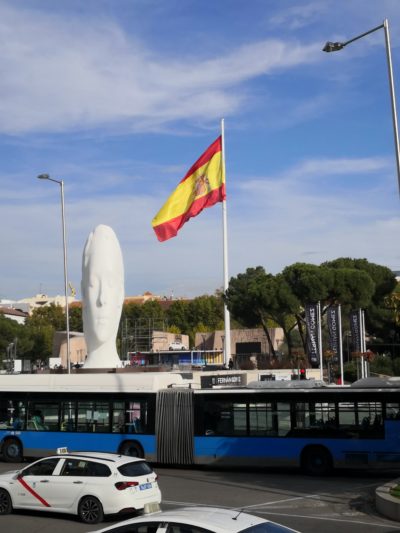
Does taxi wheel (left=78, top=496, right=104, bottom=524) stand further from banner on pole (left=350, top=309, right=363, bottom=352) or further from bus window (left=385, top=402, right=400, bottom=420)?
banner on pole (left=350, top=309, right=363, bottom=352)

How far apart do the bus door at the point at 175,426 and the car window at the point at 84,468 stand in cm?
739

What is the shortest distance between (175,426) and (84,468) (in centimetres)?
760

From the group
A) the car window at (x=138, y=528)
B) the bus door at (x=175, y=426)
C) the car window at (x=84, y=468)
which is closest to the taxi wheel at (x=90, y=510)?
the car window at (x=84, y=468)

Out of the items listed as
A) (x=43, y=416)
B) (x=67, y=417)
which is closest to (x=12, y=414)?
(x=43, y=416)

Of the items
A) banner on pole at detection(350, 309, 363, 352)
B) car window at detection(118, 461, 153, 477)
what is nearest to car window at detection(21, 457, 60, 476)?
car window at detection(118, 461, 153, 477)

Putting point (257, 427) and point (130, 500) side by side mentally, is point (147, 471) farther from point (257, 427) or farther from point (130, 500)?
point (257, 427)

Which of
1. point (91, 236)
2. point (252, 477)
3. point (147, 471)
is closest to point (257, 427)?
point (252, 477)

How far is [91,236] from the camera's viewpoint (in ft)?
115

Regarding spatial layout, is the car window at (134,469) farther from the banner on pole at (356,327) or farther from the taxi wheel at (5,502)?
the banner on pole at (356,327)

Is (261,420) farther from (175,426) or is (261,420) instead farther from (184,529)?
(184,529)

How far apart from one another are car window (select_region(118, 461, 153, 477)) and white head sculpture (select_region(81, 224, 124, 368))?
69.2 ft

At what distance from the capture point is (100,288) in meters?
34.2

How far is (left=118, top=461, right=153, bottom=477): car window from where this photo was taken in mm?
12820

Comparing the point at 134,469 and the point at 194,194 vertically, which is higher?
the point at 194,194
